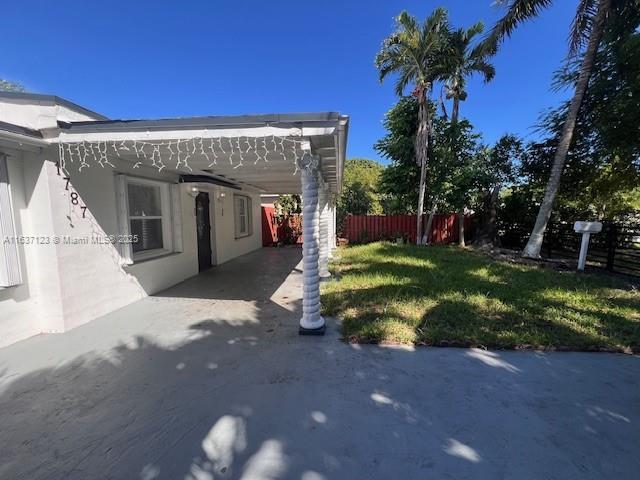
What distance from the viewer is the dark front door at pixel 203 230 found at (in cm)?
727

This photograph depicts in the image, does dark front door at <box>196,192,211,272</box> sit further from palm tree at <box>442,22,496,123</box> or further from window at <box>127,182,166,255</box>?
palm tree at <box>442,22,496,123</box>

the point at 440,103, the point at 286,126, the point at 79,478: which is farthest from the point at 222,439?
the point at 440,103

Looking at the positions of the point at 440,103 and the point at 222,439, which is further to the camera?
the point at 440,103

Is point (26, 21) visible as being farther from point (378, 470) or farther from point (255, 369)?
point (378, 470)

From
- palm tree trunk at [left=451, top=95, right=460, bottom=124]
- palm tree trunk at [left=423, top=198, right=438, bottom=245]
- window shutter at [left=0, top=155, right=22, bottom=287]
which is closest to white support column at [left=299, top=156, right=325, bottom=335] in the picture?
window shutter at [left=0, top=155, right=22, bottom=287]

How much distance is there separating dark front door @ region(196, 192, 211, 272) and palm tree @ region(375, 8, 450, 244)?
305 inches

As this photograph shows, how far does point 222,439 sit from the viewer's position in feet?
6.22

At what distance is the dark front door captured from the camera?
7273 mm

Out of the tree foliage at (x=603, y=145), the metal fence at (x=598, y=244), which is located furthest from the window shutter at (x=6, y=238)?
the tree foliage at (x=603, y=145)

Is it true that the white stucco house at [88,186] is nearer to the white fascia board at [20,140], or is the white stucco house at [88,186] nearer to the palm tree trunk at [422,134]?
the white fascia board at [20,140]

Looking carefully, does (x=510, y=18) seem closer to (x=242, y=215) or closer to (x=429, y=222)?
(x=429, y=222)

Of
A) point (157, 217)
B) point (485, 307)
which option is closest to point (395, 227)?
point (485, 307)

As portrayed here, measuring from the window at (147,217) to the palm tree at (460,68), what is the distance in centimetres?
1039

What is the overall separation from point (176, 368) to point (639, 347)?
15.7 feet
